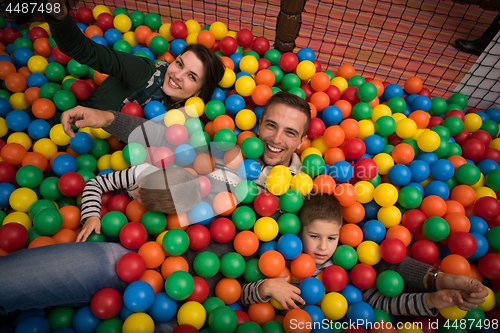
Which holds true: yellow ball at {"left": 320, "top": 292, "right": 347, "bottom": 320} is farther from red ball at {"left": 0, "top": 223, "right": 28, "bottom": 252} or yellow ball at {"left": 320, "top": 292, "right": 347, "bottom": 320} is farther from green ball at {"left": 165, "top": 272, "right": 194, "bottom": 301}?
red ball at {"left": 0, "top": 223, "right": 28, "bottom": 252}

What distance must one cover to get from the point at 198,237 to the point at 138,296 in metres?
0.33

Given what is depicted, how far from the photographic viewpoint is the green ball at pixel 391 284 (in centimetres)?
123

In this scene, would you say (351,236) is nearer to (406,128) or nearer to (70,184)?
(406,128)

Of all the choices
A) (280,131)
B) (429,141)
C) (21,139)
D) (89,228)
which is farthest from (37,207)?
(429,141)

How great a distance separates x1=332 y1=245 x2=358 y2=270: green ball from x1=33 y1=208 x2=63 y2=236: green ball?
1.22 m

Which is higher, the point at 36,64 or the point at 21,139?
the point at 36,64

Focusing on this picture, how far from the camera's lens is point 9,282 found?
3.24 ft

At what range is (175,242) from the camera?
1221mm

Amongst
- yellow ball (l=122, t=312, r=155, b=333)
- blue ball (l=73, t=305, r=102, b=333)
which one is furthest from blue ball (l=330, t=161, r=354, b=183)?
blue ball (l=73, t=305, r=102, b=333)

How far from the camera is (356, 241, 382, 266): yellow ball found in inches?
54.1

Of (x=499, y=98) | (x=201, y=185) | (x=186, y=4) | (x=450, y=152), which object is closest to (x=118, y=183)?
(x=201, y=185)

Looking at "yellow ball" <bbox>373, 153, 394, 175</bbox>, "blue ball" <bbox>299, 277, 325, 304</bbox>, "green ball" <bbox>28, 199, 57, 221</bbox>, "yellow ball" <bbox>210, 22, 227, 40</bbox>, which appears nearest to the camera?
"blue ball" <bbox>299, 277, 325, 304</bbox>

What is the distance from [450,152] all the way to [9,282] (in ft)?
7.20

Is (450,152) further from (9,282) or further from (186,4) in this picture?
(186,4)
